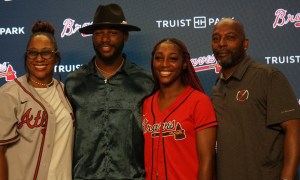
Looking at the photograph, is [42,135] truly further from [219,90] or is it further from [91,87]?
[219,90]

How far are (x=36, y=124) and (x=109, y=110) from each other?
41 centimetres

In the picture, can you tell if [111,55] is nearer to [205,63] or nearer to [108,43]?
[108,43]

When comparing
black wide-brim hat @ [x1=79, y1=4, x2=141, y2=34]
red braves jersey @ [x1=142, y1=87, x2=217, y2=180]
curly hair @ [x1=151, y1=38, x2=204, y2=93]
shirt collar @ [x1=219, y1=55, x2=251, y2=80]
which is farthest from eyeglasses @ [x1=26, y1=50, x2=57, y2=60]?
shirt collar @ [x1=219, y1=55, x2=251, y2=80]

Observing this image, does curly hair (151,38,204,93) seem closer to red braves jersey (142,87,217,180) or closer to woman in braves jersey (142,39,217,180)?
woman in braves jersey (142,39,217,180)

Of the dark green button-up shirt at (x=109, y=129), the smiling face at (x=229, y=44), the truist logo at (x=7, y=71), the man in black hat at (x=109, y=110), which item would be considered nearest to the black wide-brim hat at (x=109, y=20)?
the man in black hat at (x=109, y=110)

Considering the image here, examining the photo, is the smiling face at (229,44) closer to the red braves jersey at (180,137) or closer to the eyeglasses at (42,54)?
the red braves jersey at (180,137)

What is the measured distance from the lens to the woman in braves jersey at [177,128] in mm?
2146

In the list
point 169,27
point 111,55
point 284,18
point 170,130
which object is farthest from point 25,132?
point 284,18

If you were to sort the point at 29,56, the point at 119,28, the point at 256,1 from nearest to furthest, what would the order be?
the point at 29,56 → the point at 119,28 → the point at 256,1

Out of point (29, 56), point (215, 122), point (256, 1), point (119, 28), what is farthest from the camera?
point (256, 1)

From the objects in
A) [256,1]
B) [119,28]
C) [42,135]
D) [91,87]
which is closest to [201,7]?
[256,1]

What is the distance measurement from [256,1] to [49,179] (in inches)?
75.0

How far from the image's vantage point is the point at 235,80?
7.55ft

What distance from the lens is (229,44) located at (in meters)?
2.30
